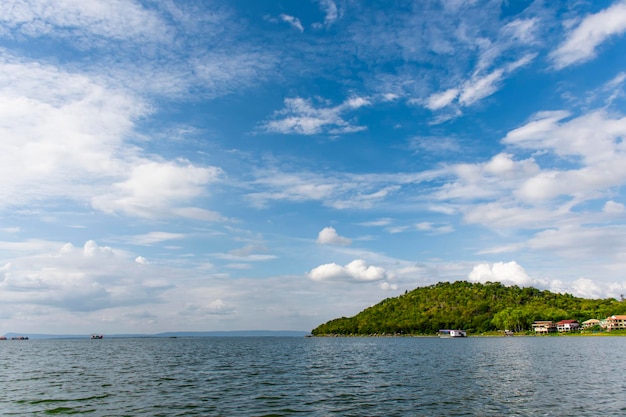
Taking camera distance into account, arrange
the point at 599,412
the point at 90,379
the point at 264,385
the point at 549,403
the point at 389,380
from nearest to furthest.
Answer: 1. the point at 599,412
2. the point at 549,403
3. the point at 264,385
4. the point at 389,380
5. the point at 90,379

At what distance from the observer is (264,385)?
5869cm

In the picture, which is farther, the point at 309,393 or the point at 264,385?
the point at 264,385

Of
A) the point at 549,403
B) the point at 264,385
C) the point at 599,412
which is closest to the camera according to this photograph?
the point at 599,412

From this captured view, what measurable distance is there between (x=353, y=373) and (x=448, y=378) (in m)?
17.4

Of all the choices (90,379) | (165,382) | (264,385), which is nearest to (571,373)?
(264,385)

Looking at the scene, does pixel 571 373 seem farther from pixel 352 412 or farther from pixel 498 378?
pixel 352 412

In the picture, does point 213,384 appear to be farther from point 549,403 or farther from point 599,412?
point 599,412

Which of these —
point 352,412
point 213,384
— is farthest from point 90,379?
point 352,412

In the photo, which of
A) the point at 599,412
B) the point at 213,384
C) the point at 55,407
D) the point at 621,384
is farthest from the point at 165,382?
the point at 621,384

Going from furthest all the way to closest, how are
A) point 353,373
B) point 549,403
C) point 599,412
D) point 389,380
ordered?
point 353,373
point 389,380
point 549,403
point 599,412

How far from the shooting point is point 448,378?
2511 inches

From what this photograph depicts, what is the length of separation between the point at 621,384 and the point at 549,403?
Result: 20373mm

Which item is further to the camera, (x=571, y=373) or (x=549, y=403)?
(x=571, y=373)

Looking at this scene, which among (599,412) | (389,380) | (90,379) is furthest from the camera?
(90,379)
